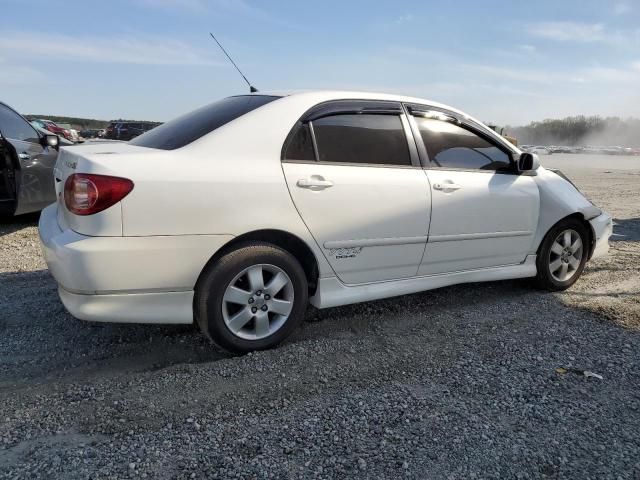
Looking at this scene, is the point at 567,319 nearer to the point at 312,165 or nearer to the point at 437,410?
the point at 437,410

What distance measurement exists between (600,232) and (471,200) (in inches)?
66.8

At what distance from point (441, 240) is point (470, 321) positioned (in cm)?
65

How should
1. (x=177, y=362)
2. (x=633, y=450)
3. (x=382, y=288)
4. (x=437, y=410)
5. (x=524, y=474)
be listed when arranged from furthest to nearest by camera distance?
(x=382, y=288) → (x=177, y=362) → (x=437, y=410) → (x=633, y=450) → (x=524, y=474)

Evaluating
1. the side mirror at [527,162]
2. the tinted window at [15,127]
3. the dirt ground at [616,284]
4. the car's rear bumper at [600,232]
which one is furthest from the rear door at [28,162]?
the car's rear bumper at [600,232]

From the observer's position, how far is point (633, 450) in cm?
225

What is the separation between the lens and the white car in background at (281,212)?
8.76 ft

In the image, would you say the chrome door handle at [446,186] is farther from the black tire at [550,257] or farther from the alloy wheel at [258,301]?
the alloy wheel at [258,301]

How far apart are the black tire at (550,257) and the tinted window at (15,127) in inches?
222

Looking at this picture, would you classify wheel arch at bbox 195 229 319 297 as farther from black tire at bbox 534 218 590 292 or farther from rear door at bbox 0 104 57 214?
rear door at bbox 0 104 57 214

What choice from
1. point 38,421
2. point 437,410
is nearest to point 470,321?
point 437,410

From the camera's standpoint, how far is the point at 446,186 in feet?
11.9

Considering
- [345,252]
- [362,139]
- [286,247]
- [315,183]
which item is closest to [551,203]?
A: [362,139]

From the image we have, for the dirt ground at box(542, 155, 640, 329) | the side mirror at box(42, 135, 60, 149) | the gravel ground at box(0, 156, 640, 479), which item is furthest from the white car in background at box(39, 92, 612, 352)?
the side mirror at box(42, 135, 60, 149)

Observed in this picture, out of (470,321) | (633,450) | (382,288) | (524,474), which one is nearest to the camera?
(524,474)
